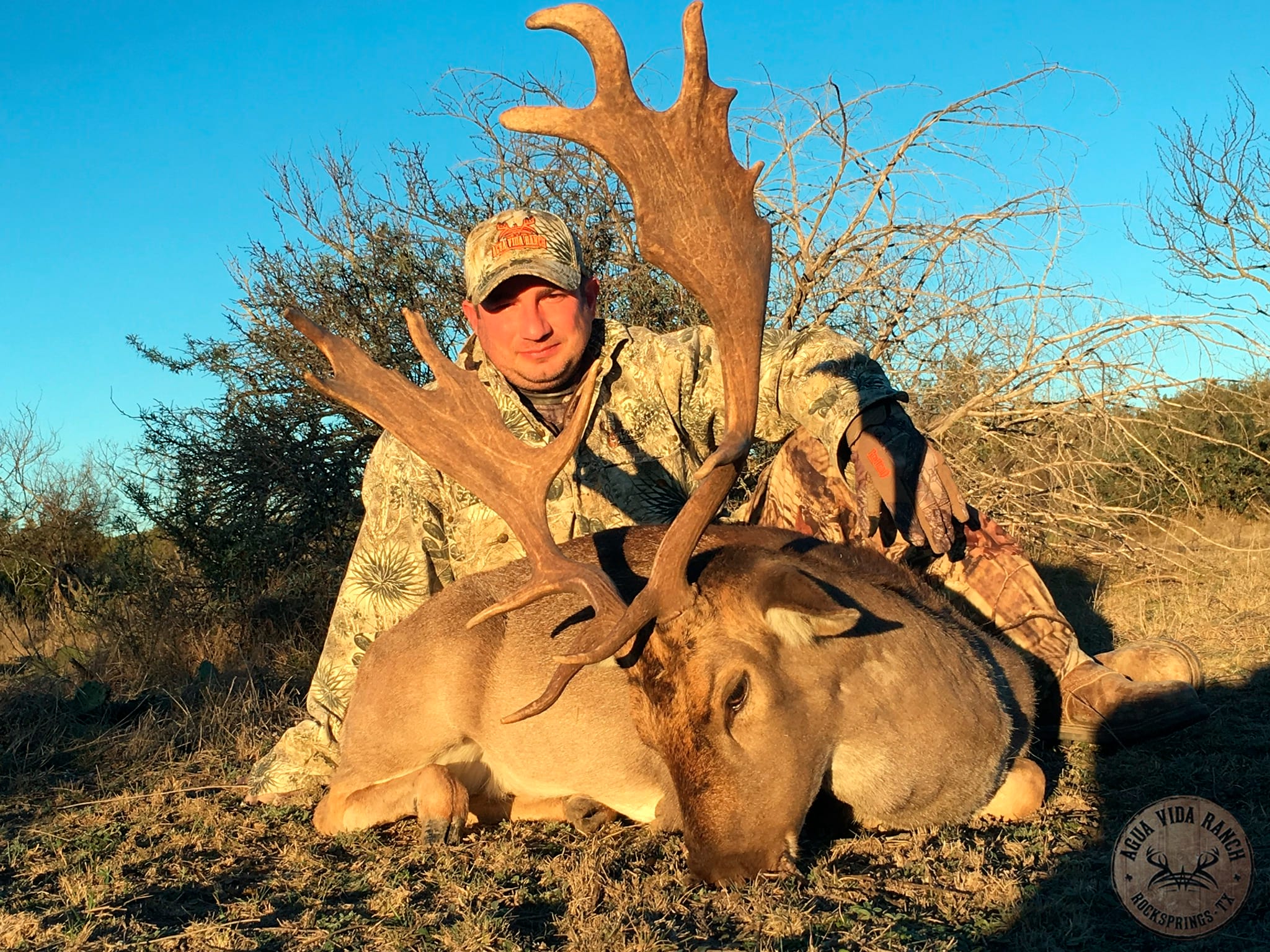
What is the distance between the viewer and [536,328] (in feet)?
18.4

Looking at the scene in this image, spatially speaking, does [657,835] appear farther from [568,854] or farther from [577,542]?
[577,542]

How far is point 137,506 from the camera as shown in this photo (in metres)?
9.82

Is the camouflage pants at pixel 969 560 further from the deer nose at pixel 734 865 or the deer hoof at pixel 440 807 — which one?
the deer hoof at pixel 440 807

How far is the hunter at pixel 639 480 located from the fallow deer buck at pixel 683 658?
1.83ft

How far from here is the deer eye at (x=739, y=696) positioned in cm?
363

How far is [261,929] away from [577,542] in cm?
203

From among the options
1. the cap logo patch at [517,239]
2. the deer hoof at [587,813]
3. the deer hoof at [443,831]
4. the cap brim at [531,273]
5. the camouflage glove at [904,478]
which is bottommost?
the deer hoof at [587,813]

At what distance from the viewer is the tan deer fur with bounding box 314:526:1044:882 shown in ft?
11.8

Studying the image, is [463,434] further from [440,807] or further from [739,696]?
[440,807]

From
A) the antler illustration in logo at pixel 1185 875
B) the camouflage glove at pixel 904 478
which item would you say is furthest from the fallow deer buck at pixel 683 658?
the antler illustration in logo at pixel 1185 875

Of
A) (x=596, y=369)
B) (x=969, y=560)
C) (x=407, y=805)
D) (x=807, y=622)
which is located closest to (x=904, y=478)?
(x=969, y=560)

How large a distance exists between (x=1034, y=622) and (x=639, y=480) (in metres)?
2.08

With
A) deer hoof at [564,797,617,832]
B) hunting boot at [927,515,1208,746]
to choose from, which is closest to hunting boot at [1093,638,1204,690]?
hunting boot at [927,515,1208,746]

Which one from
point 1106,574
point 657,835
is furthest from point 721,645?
point 1106,574
